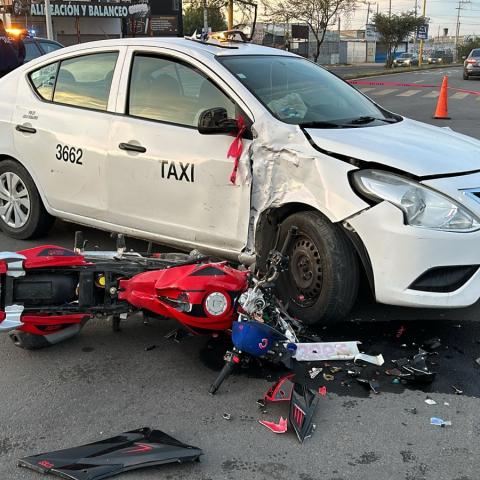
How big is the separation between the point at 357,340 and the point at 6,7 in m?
27.8

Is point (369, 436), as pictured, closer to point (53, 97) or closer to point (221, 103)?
point (221, 103)

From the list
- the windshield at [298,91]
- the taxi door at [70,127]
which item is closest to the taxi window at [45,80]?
the taxi door at [70,127]

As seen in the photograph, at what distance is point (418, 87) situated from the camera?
24922 millimetres

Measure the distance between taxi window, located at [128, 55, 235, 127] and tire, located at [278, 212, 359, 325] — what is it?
97 centimetres

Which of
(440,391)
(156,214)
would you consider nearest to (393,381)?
(440,391)

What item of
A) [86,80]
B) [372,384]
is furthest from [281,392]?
[86,80]

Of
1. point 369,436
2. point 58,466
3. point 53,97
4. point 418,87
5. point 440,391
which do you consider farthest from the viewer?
point 418,87

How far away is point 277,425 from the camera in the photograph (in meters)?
2.89

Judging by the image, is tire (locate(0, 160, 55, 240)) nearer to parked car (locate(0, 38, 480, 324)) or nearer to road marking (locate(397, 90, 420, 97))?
parked car (locate(0, 38, 480, 324))

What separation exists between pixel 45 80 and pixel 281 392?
11.5ft

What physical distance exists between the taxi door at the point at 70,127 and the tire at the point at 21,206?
17cm

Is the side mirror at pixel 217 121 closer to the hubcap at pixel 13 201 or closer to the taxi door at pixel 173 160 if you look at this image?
the taxi door at pixel 173 160

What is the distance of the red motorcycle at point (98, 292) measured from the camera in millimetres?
3256

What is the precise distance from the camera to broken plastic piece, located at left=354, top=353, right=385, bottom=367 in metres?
3.45
